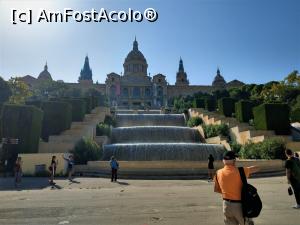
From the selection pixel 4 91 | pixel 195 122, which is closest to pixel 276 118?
pixel 195 122

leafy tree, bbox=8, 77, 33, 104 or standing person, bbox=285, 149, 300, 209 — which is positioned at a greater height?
leafy tree, bbox=8, 77, 33, 104

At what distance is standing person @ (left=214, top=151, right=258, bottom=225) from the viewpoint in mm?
4902

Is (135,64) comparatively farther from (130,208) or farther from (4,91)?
(130,208)

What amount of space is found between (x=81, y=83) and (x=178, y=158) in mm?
94611

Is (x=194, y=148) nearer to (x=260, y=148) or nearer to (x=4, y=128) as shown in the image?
(x=260, y=148)

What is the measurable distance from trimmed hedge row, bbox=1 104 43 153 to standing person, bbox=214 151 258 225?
17165 mm

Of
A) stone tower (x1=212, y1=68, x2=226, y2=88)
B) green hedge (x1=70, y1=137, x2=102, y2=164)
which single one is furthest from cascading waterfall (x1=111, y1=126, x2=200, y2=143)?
stone tower (x1=212, y1=68, x2=226, y2=88)

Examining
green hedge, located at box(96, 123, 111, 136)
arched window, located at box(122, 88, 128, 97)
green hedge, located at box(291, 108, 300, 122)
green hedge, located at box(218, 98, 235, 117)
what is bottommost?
green hedge, located at box(96, 123, 111, 136)

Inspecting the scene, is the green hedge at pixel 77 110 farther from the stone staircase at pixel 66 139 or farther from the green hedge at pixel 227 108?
the green hedge at pixel 227 108

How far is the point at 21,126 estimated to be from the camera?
2045 cm

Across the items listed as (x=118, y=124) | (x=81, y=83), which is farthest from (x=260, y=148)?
(x=81, y=83)

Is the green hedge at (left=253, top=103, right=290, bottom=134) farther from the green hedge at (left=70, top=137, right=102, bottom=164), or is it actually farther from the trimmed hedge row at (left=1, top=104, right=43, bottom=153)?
the trimmed hedge row at (left=1, top=104, right=43, bottom=153)

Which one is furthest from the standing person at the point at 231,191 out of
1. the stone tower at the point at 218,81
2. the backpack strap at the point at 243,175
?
the stone tower at the point at 218,81

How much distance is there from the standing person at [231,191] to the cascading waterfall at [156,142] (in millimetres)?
18383
